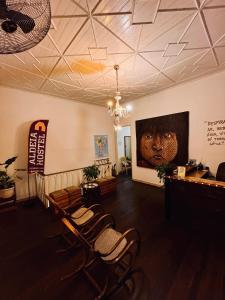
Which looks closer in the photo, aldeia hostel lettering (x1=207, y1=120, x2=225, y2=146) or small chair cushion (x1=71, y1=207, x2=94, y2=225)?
small chair cushion (x1=71, y1=207, x2=94, y2=225)

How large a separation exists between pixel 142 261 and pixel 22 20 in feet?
9.13

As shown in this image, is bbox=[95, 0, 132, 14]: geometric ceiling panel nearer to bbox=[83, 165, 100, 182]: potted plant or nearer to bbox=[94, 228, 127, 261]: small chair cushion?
bbox=[94, 228, 127, 261]: small chair cushion

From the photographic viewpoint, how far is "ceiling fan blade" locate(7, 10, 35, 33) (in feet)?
3.32

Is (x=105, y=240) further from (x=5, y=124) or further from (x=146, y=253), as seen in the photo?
(x=5, y=124)

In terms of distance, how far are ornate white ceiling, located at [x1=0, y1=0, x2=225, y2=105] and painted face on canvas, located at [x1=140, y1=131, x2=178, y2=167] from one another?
1.50 m

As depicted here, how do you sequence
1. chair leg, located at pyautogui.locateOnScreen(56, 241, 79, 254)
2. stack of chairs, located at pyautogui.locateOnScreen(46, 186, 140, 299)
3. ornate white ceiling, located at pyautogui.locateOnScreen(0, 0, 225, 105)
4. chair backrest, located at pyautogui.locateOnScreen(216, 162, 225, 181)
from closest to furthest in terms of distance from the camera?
stack of chairs, located at pyautogui.locateOnScreen(46, 186, 140, 299)
ornate white ceiling, located at pyautogui.locateOnScreen(0, 0, 225, 105)
chair leg, located at pyautogui.locateOnScreen(56, 241, 79, 254)
chair backrest, located at pyautogui.locateOnScreen(216, 162, 225, 181)

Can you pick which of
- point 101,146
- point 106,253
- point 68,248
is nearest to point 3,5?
point 106,253

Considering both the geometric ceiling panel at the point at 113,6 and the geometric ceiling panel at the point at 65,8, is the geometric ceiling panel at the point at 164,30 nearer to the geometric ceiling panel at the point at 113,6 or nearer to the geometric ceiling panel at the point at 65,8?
the geometric ceiling panel at the point at 113,6

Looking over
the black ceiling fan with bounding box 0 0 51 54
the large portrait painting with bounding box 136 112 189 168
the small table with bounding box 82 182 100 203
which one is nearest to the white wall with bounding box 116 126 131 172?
the large portrait painting with bounding box 136 112 189 168

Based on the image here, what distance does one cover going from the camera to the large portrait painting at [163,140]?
12.7 feet

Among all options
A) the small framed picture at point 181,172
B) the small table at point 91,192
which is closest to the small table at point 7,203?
the small table at point 91,192

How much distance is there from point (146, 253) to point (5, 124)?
4.03 metres

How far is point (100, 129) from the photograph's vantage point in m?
5.63

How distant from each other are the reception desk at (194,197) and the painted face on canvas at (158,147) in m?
1.47
